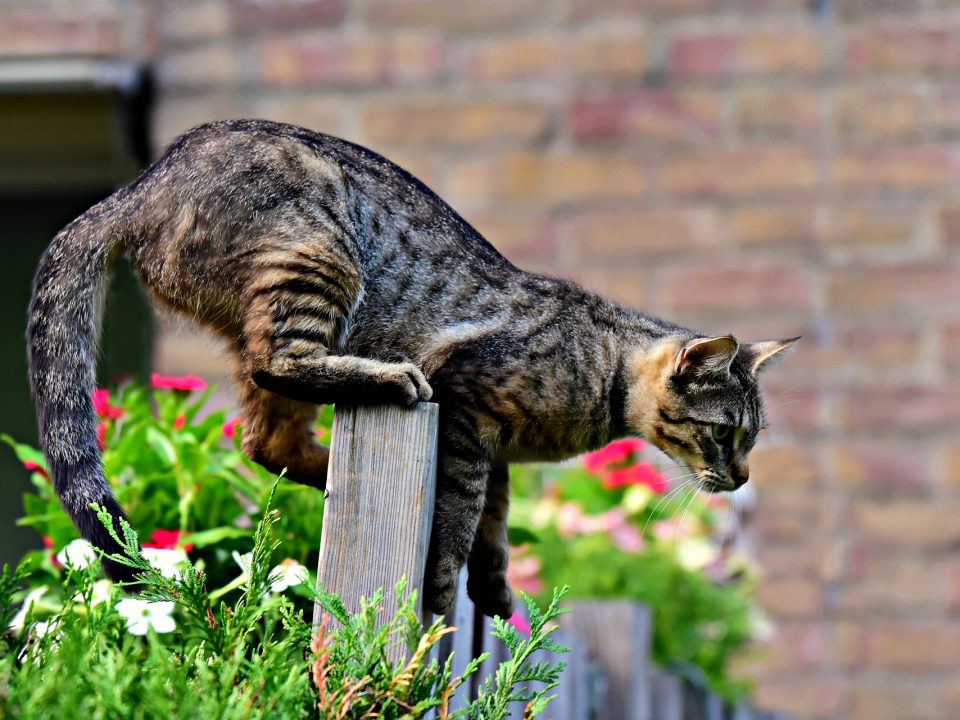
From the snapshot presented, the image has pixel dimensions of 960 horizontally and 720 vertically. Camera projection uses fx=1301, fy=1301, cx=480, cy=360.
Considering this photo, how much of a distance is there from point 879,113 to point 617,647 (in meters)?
2.36

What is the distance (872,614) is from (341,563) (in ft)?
10.5

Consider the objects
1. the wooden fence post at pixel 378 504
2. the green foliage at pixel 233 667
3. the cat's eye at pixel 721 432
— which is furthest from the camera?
the cat's eye at pixel 721 432

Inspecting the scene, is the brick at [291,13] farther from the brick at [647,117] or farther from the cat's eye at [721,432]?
the cat's eye at [721,432]

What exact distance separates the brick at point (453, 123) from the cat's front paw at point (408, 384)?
2.84 meters

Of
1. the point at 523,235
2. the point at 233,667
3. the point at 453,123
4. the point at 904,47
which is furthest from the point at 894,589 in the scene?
the point at 233,667

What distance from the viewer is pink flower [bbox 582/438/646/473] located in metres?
4.19

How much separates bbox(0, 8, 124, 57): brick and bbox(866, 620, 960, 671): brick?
3556 millimetres

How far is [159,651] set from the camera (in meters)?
1.58

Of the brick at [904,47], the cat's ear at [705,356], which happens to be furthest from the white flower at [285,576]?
the brick at [904,47]

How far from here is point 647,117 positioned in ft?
15.8

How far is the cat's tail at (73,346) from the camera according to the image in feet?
7.14

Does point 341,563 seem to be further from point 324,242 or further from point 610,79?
point 610,79

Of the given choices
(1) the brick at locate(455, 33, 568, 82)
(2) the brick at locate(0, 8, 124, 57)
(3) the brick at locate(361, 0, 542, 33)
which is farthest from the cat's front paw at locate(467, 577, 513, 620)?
(2) the brick at locate(0, 8, 124, 57)

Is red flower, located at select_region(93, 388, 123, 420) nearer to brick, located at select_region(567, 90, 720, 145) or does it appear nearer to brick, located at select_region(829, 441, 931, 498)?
brick, located at select_region(567, 90, 720, 145)
